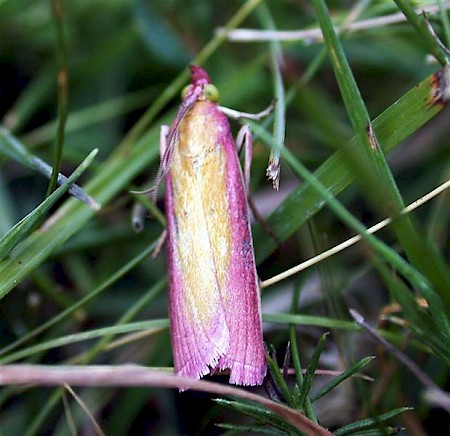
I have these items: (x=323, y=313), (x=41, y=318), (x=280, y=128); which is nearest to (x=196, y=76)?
(x=280, y=128)

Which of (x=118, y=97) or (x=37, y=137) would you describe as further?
(x=118, y=97)

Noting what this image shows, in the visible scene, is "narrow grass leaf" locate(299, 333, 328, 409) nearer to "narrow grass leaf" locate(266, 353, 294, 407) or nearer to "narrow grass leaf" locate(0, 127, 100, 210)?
"narrow grass leaf" locate(266, 353, 294, 407)

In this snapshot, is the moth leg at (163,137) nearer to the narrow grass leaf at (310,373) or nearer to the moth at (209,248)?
the moth at (209,248)

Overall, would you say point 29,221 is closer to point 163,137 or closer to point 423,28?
point 163,137

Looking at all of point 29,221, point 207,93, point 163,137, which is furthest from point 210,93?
point 29,221

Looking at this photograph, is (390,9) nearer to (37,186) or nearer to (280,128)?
(280,128)
